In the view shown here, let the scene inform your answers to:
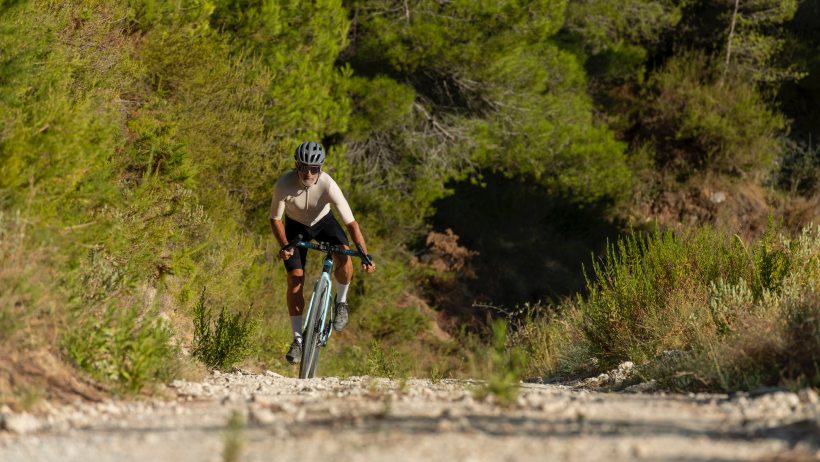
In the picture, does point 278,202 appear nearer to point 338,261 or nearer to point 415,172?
point 338,261

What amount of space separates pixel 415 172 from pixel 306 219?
9441 mm

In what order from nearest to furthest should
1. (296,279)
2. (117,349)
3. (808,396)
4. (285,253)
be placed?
(808,396) < (117,349) < (285,253) < (296,279)

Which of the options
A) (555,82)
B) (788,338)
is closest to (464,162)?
(555,82)

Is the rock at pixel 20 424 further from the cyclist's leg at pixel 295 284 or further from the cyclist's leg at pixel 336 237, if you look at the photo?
the cyclist's leg at pixel 336 237

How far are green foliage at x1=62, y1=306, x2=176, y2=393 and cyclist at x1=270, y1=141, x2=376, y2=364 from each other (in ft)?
8.55

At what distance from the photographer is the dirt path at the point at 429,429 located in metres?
4.65

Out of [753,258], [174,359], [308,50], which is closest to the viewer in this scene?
[174,359]

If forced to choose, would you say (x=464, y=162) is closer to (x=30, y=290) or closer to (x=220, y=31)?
(x=220, y=31)

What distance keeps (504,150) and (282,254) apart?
1075cm

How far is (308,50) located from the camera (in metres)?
16.8

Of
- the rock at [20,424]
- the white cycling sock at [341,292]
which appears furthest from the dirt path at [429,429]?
the white cycling sock at [341,292]

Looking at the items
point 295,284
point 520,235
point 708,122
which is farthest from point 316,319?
point 708,122

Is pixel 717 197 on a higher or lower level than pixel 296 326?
lower

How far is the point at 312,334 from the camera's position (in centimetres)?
988
